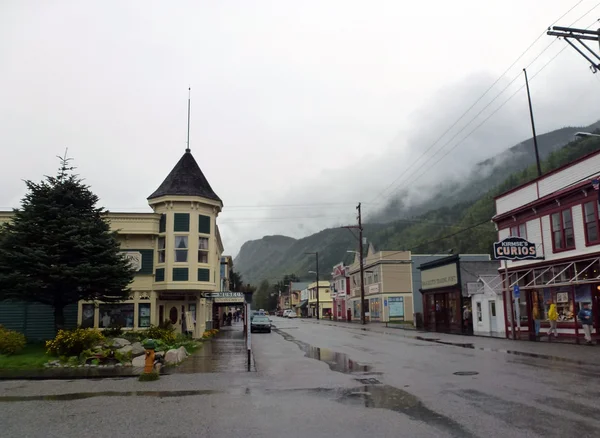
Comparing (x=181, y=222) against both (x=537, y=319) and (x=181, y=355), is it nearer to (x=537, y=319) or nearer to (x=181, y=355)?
(x=181, y=355)

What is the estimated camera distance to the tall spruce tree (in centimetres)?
1986

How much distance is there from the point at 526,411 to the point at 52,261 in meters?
17.8

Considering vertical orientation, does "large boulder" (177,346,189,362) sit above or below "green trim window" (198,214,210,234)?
below

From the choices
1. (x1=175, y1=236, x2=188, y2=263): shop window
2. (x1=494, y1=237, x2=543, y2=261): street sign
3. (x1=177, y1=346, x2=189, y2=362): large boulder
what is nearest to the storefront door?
(x1=494, y1=237, x2=543, y2=261): street sign

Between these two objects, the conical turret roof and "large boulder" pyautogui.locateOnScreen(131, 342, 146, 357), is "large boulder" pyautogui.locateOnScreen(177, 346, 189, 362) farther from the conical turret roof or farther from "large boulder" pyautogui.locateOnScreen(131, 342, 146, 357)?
the conical turret roof

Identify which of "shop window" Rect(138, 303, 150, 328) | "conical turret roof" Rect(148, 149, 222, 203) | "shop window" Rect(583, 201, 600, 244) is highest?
"conical turret roof" Rect(148, 149, 222, 203)

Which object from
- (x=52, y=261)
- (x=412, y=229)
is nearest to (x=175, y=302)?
(x=52, y=261)

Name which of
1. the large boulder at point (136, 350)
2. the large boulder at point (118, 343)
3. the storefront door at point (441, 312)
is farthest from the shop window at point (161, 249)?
the storefront door at point (441, 312)

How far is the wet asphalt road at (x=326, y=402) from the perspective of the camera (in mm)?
7926

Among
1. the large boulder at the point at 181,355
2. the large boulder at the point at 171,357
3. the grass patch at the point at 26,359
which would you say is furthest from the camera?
the large boulder at the point at 181,355

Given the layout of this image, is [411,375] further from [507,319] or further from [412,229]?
[412,229]

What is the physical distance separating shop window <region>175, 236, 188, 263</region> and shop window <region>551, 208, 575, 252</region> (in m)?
20.6

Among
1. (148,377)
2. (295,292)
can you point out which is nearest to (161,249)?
(148,377)

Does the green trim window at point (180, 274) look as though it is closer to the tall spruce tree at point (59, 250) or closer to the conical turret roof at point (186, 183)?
the conical turret roof at point (186, 183)
